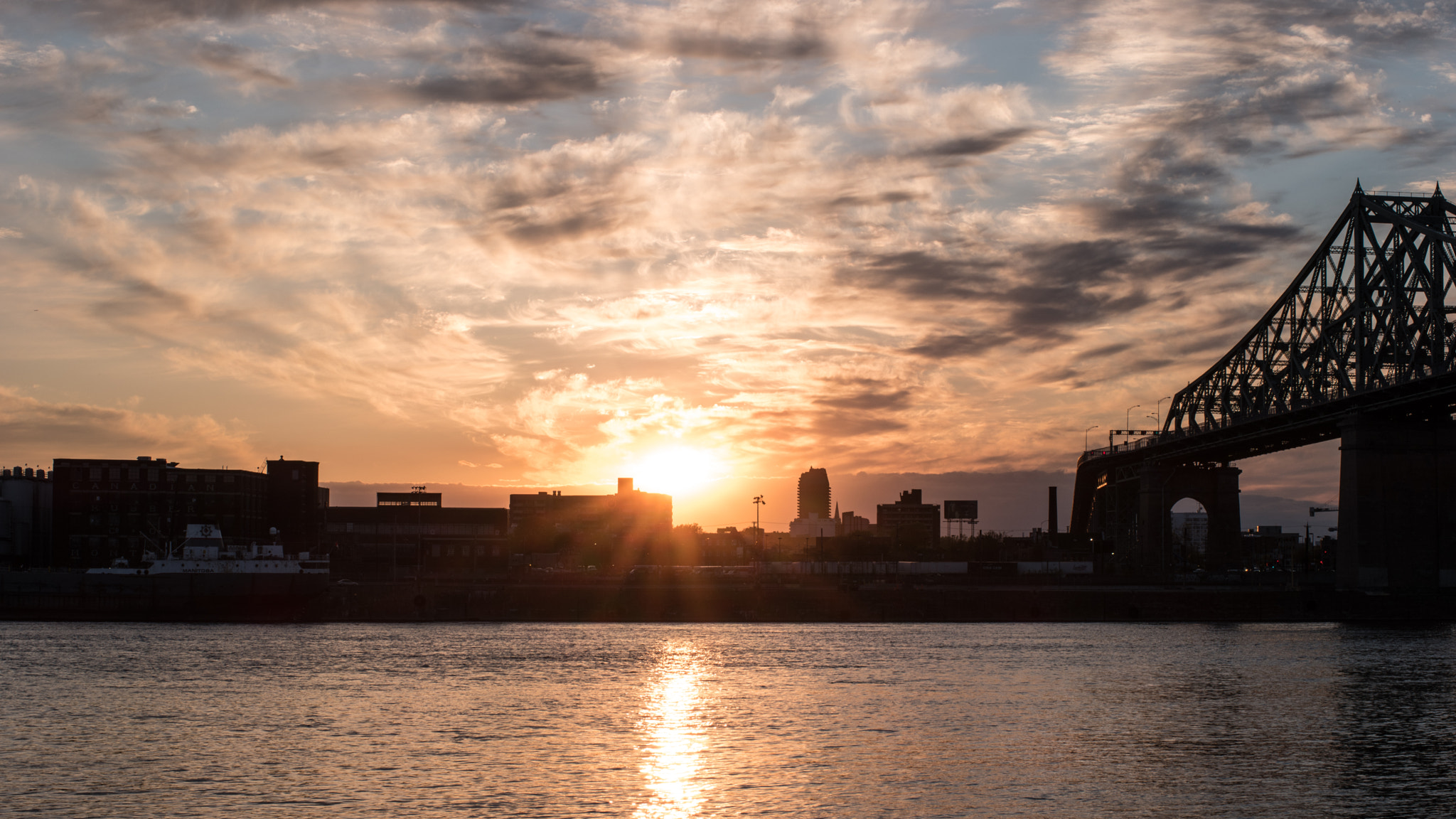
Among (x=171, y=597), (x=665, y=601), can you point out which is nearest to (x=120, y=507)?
(x=171, y=597)

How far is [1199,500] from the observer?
611 ft

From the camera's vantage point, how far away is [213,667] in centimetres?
7300

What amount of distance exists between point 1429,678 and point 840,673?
33602 millimetres

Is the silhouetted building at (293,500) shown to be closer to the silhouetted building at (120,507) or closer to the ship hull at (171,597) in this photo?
the silhouetted building at (120,507)

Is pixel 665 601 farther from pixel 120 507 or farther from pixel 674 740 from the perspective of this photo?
pixel 674 740

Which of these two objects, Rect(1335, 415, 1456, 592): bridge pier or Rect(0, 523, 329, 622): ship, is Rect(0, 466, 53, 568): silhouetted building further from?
Rect(1335, 415, 1456, 592): bridge pier

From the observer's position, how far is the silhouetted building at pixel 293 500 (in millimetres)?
181250

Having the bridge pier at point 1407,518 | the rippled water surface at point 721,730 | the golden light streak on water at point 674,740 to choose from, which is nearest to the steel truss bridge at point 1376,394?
the bridge pier at point 1407,518

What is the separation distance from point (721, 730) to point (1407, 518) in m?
94.8

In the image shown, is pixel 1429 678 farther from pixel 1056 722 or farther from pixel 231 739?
pixel 231 739

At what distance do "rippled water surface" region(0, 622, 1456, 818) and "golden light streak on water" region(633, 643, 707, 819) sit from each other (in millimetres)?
196

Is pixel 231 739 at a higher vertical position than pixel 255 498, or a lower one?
lower

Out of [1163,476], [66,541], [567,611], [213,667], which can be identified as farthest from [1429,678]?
[66,541]

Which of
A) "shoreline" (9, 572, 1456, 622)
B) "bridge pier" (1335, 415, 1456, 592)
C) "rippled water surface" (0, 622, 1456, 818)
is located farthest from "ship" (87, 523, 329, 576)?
"bridge pier" (1335, 415, 1456, 592)
